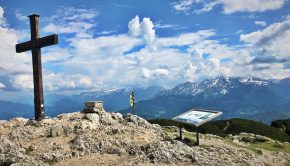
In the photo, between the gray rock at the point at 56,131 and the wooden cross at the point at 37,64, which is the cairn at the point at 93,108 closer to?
the wooden cross at the point at 37,64

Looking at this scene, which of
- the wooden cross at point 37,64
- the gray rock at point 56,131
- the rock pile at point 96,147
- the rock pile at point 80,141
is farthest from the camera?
the wooden cross at point 37,64

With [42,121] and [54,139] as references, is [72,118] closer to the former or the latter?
[42,121]

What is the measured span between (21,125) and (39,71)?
4232 mm

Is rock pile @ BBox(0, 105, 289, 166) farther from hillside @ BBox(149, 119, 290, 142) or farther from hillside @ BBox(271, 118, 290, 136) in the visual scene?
hillside @ BBox(271, 118, 290, 136)

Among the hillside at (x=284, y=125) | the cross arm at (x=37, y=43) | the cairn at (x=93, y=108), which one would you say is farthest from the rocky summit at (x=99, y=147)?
the hillside at (x=284, y=125)

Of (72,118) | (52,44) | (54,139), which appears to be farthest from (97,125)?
(52,44)

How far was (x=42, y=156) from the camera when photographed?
22734mm

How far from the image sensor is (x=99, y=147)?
966 inches

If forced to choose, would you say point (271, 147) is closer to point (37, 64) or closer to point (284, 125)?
point (37, 64)

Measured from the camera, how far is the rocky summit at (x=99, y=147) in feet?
74.5

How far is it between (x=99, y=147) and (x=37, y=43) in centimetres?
979

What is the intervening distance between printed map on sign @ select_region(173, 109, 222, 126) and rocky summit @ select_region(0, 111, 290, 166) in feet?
5.82

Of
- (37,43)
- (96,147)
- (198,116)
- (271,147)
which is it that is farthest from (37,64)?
(271,147)

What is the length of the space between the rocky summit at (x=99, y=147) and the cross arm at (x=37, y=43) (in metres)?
5.63
